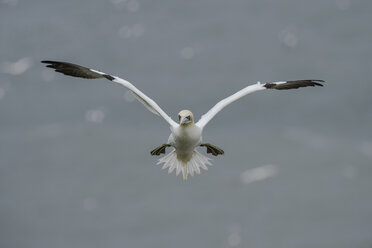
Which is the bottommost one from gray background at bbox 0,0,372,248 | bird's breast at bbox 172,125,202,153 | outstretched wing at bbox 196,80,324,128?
bird's breast at bbox 172,125,202,153

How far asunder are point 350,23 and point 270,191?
20626mm

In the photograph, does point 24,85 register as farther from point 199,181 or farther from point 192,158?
point 192,158

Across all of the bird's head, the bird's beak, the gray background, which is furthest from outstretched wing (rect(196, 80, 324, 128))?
the gray background

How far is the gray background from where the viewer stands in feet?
257

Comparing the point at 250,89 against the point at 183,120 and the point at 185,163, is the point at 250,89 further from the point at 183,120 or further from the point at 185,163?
the point at 183,120

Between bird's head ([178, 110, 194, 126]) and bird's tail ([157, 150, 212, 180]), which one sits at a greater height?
bird's tail ([157, 150, 212, 180])

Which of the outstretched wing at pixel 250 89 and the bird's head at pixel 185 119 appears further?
the outstretched wing at pixel 250 89

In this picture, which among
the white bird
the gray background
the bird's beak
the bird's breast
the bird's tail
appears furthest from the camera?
the gray background

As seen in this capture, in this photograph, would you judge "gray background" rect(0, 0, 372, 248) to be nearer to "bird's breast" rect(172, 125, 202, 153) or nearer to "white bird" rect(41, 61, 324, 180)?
"white bird" rect(41, 61, 324, 180)

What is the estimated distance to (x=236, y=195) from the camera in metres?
80.1

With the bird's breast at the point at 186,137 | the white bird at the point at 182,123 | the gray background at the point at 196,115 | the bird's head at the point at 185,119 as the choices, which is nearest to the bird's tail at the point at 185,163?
the white bird at the point at 182,123

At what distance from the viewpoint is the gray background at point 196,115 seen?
7819 centimetres

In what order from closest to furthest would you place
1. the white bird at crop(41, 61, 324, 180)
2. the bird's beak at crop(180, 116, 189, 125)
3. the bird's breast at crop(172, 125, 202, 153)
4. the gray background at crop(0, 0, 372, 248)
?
the bird's beak at crop(180, 116, 189, 125)
the white bird at crop(41, 61, 324, 180)
the bird's breast at crop(172, 125, 202, 153)
the gray background at crop(0, 0, 372, 248)

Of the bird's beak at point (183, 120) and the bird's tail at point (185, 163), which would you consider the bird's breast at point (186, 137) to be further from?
the bird's tail at point (185, 163)
